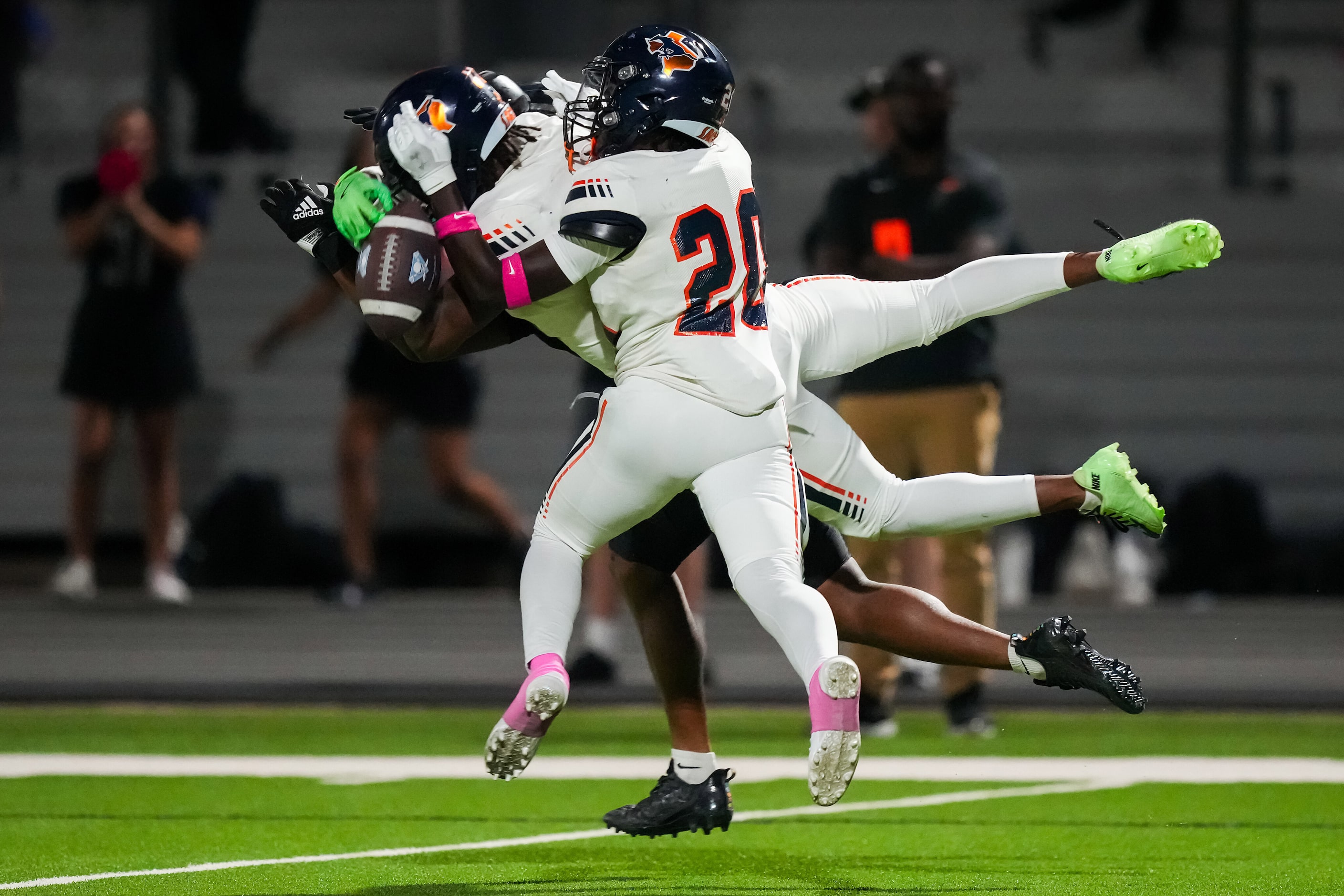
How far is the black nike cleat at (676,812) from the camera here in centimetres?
438

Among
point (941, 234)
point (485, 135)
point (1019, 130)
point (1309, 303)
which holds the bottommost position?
point (1309, 303)

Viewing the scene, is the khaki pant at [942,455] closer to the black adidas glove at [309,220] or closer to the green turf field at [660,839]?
the green turf field at [660,839]

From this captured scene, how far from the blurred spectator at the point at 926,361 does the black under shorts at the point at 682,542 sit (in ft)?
6.26

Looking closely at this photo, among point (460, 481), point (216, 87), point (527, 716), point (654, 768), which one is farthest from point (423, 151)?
point (216, 87)

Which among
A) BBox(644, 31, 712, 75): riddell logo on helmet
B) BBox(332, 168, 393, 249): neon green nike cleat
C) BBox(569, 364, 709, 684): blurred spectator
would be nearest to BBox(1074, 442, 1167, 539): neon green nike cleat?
BBox(644, 31, 712, 75): riddell logo on helmet

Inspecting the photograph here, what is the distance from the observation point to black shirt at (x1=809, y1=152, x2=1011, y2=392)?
21.7 feet

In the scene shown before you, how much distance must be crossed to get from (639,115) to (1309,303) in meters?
8.73

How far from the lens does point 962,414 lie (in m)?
6.58

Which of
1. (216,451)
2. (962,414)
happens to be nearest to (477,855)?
(962,414)

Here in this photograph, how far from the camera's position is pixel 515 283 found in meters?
4.06

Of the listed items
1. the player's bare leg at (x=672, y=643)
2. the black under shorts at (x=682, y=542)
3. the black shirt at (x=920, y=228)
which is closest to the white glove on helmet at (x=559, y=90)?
the black under shorts at (x=682, y=542)

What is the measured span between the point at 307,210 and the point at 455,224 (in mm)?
461

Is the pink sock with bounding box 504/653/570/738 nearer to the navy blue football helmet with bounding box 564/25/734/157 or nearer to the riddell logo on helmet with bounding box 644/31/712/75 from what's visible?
the navy blue football helmet with bounding box 564/25/734/157

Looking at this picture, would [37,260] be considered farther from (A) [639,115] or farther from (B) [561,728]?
(A) [639,115]
